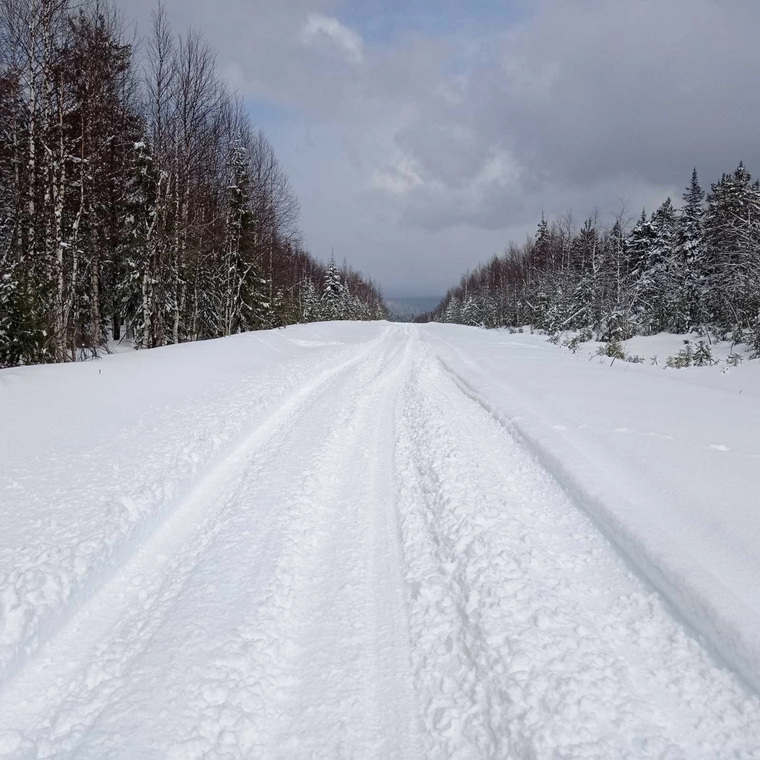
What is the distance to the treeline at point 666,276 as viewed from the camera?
1677cm

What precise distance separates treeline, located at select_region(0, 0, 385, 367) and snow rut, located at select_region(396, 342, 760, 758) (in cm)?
965

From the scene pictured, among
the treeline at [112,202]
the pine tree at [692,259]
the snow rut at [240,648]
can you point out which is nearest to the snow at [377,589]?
the snow rut at [240,648]

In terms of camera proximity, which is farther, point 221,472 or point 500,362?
point 500,362

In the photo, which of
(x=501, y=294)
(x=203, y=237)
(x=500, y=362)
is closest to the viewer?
(x=500, y=362)

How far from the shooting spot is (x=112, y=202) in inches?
578

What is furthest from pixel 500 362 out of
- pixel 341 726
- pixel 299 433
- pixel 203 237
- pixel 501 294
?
pixel 501 294

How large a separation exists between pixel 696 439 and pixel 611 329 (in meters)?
18.4

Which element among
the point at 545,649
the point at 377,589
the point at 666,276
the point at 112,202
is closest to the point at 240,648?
the point at 377,589

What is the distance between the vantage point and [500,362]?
12.4 meters

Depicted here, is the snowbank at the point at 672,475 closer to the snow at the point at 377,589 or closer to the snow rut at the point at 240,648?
the snow at the point at 377,589

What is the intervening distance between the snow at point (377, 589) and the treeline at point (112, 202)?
6371mm

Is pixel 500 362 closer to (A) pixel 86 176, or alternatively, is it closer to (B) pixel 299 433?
(B) pixel 299 433

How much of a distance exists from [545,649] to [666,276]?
108 ft

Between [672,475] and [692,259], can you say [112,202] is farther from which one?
[692,259]
